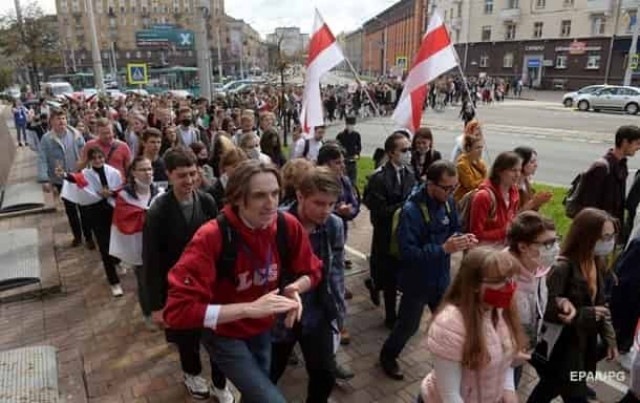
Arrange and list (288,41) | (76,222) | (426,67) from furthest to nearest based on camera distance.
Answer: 1. (288,41)
2. (76,222)
3. (426,67)

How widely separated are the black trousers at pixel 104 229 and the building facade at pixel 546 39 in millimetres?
46849

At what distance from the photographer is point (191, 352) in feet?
12.1

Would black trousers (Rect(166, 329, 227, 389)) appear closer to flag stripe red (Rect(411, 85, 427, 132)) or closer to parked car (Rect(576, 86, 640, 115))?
flag stripe red (Rect(411, 85, 427, 132))

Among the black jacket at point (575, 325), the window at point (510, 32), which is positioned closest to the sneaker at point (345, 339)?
the black jacket at point (575, 325)

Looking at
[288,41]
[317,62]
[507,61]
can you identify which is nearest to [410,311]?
[317,62]

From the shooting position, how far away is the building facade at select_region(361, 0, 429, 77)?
69812 mm

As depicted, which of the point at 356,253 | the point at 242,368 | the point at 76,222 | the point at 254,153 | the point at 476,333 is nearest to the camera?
the point at 476,333

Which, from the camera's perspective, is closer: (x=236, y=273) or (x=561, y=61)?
(x=236, y=273)

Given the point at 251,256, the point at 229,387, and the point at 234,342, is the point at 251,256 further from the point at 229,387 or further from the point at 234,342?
the point at 229,387

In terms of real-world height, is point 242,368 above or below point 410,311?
above

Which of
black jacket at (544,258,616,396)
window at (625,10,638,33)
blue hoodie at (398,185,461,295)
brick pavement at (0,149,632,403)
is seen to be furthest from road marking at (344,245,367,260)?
window at (625,10,638,33)

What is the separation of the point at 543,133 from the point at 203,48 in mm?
12785

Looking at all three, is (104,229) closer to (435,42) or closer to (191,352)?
(191,352)

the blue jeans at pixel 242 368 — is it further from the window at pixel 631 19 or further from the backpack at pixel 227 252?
the window at pixel 631 19
